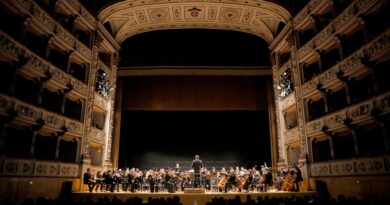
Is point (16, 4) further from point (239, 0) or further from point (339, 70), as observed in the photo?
point (339, 70)

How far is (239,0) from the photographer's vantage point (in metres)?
14.5

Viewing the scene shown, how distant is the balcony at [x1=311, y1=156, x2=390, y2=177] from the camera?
838 cm

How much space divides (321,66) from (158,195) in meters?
8.86

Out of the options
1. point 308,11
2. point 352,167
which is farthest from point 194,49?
point 352,167

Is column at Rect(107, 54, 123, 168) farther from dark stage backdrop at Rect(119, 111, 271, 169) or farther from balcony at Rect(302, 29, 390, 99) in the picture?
balcony at Rect(302, 29, 390, 99)

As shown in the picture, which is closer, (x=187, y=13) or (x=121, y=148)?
(x=187, y=13)

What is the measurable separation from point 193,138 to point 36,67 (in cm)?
1014

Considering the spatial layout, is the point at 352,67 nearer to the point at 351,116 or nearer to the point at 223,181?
the point at 351,116

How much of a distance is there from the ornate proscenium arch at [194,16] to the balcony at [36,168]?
7.78 meters

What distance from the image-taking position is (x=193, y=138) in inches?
685

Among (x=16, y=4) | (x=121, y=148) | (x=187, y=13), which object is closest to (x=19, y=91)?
(x=16, y=4)

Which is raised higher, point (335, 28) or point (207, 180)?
point (335, 28)

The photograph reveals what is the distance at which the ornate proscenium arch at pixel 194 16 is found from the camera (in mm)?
14477

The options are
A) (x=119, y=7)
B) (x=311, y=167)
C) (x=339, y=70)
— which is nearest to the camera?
(x=339, y=70)
